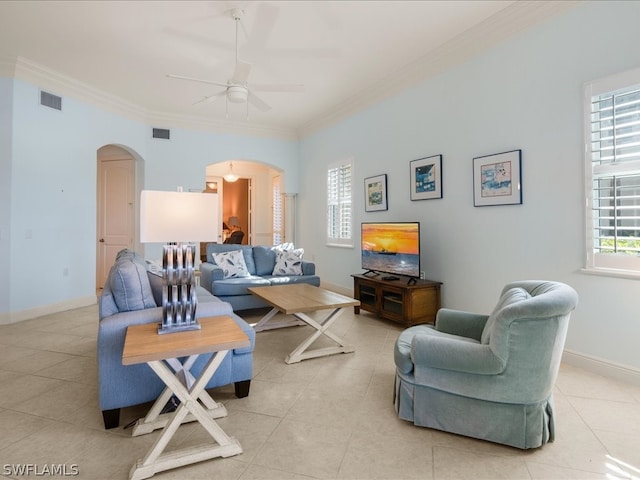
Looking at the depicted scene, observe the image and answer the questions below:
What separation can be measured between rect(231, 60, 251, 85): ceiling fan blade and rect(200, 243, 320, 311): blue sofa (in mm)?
2301

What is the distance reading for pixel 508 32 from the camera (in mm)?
3447

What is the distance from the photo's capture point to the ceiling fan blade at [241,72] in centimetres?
325

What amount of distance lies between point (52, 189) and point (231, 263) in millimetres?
2572

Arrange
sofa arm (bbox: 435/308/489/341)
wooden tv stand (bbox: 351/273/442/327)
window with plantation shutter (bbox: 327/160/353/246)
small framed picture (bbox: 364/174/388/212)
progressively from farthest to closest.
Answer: window with plantation shutter (bbox: 327/160/353/246) → small framed picture (bbox: 364/174/388/212) → wooden tv stand (bbox: 351/273/442/327) → sofa arm (bbox: 435/308/489/341)

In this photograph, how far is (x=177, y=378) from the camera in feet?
6.26

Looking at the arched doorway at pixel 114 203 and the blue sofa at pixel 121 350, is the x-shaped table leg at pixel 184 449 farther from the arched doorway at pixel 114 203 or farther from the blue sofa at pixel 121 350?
the arched doorway at pixel 114 203

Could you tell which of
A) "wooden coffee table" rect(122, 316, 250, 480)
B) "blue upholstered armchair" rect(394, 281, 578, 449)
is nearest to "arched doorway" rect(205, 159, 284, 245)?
"wooden coffee table" rect(122, 316, 250, 480)

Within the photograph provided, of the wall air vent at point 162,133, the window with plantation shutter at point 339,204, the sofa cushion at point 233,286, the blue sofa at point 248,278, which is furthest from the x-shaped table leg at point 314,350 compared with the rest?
the wall air vent at point 162,133

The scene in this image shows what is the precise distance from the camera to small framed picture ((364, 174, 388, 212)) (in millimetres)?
5145

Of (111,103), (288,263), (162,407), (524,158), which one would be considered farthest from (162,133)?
(524,158)

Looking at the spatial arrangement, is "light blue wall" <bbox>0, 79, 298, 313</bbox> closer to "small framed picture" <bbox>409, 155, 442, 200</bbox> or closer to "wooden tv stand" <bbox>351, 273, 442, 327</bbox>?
"wooden tv stand" <bbox>351, 273, 442, 327</bbox>

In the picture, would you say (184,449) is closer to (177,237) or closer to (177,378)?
(177,378)

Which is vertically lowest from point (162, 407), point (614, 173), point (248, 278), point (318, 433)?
point (318, 433)

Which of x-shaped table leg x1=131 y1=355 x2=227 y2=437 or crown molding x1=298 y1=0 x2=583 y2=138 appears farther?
crown molding x1=298 y1=0 x2=583 y2=138
